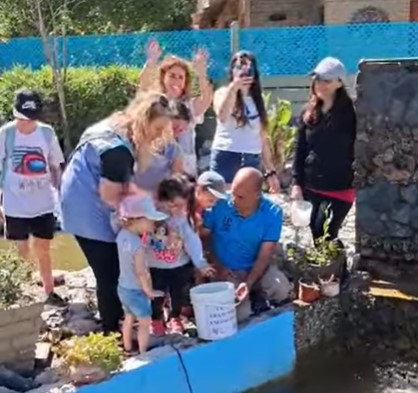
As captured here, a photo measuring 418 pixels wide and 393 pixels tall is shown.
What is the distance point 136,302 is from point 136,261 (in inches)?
8.4

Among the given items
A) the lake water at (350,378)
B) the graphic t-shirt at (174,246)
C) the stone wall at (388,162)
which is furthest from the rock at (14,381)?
the stone wall at (388,162)

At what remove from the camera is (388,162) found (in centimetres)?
671

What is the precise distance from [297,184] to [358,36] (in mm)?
8714

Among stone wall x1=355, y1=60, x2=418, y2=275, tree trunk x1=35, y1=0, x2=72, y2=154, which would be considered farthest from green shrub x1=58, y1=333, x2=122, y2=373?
tree trunk x1=35, y1=0, x2=72, y2=154

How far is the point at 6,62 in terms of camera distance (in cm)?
1605

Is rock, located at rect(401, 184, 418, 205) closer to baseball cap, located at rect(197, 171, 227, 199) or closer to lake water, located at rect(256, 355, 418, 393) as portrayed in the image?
lake water, located at rect(256, 355, 418, 393)

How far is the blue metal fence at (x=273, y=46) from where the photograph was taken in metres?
14.6

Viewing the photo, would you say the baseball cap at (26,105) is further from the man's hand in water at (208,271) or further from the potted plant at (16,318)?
the man's hand in water at (208,271)

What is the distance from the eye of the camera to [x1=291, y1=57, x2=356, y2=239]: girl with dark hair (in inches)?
248

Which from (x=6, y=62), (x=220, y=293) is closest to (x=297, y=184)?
(x=220, y=293)

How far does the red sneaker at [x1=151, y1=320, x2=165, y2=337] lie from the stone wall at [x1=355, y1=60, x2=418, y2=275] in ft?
6.87

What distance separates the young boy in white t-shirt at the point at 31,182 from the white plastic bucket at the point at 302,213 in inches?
59.5

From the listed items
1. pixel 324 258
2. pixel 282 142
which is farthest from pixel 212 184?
pixel 282 142

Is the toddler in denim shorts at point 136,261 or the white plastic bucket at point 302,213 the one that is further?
the white plastic bucket at point 302,213
